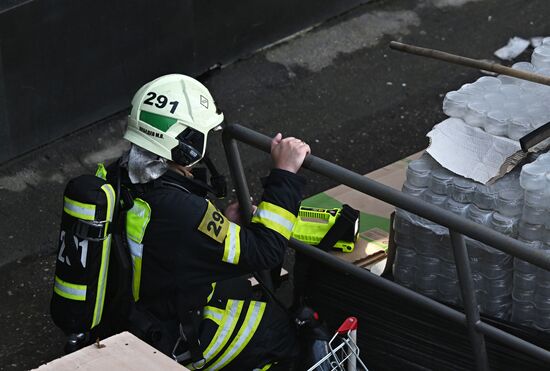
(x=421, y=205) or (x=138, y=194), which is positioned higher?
(x=421, y=205)

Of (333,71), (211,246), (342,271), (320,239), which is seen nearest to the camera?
(211,246)

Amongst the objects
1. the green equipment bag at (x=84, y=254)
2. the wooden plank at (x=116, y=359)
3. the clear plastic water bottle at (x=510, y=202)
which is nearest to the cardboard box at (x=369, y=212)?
the clear plastic water bottle at (x=510, y=202)

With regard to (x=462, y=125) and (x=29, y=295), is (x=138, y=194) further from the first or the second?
(x=29, y=295)

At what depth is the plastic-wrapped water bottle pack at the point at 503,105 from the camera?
4691 millimetres

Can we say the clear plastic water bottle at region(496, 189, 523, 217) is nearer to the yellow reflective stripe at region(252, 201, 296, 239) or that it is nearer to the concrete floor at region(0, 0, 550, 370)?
the yellow reflective stripe at region(252, 201, 296, 239)

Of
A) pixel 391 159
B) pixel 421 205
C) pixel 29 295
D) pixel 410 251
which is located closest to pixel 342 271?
pixel 410 251

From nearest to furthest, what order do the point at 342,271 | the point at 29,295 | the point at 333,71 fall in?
the point at 342,271
the point at 29,295
the point at 333,71

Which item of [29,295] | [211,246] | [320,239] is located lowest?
[29,295]

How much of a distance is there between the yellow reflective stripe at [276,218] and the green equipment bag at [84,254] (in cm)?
56

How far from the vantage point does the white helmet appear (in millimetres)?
4383

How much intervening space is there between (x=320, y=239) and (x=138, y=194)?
0.98m

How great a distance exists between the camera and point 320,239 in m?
5.02

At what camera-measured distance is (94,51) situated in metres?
7.27

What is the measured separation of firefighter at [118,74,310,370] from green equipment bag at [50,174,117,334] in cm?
13
